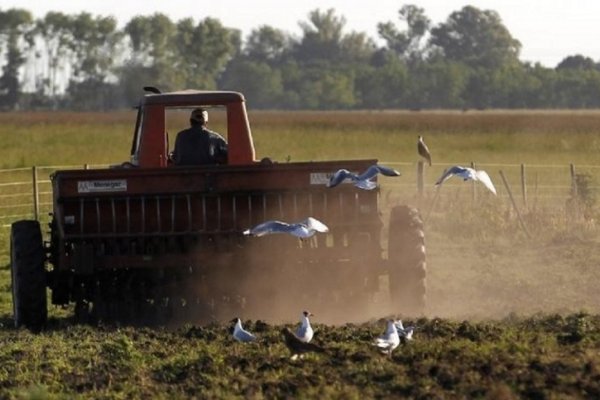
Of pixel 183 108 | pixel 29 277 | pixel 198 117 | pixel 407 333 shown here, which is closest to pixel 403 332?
pixel 407 333

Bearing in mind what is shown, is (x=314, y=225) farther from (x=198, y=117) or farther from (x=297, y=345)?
(x=198, y=117)

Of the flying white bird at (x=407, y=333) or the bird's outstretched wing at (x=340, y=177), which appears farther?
the bird's outstretched wing at (x=340, y=177)

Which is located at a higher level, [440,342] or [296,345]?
[296,345]

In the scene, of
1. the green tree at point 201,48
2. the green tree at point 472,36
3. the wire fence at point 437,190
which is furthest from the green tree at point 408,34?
the wire fence at point 437,190

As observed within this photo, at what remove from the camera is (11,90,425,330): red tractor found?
13125mm

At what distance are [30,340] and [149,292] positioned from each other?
1496 millimetres

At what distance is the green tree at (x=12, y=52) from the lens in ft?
331

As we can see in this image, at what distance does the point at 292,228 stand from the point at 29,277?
2.67 m

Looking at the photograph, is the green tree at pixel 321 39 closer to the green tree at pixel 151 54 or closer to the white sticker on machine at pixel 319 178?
the green tree at pixel 151 54

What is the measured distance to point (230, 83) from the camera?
116 metres

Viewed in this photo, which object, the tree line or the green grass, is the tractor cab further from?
the tree line

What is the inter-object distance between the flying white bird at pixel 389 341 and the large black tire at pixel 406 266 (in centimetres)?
291

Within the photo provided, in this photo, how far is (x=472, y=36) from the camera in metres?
144

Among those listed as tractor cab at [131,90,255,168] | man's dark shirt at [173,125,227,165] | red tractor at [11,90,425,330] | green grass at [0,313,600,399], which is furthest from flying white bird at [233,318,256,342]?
tractor cab at [131,90,255,168]
